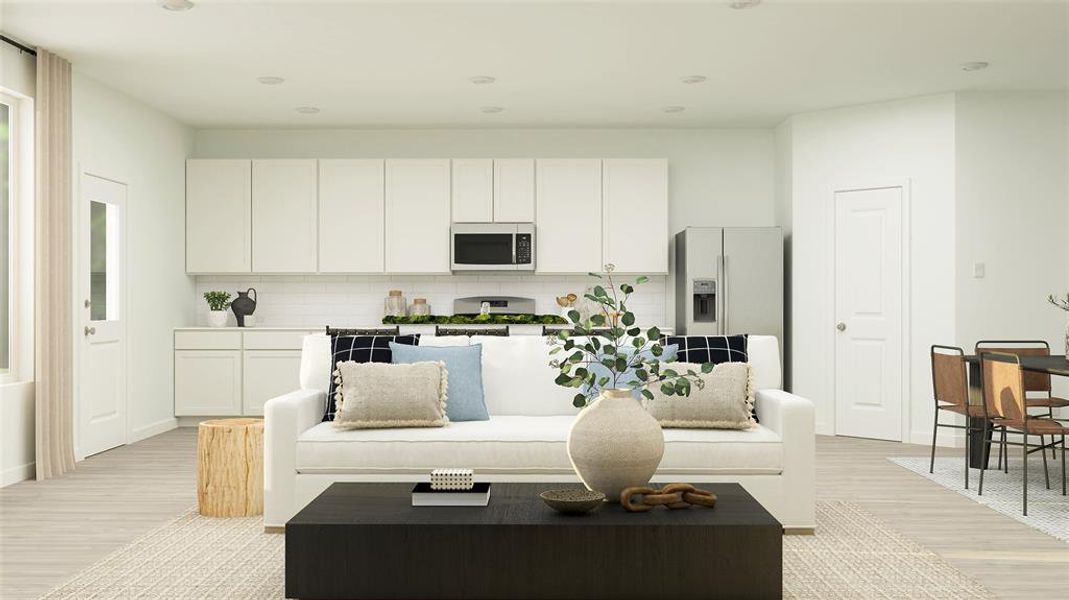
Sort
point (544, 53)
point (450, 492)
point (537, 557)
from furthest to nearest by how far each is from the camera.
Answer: point (544, 53)
point (450, 492)
point (537, 557)

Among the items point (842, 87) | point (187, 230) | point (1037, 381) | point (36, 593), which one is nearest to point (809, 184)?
point (842, 87)

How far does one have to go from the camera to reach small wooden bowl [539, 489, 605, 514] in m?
2.83

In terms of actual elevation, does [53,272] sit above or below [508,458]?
above

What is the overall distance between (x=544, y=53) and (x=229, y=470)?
3148 mm

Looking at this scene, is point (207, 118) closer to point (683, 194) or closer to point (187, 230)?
point (187, 230)

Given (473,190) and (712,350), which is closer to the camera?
(712,350)

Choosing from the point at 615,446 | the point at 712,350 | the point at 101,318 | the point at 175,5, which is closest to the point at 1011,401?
the point at 712,350

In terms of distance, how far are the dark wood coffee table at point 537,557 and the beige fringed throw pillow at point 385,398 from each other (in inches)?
45.5

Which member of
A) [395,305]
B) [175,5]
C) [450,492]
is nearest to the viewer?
[450,492]

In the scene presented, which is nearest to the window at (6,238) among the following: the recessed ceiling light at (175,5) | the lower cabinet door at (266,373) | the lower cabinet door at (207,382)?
the recessed ceiling light at (175,5)

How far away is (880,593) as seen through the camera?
121 inches

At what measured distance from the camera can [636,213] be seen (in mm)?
7656

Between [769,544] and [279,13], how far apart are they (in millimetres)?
3782

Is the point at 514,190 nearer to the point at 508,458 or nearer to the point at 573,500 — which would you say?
the point at 508,458
